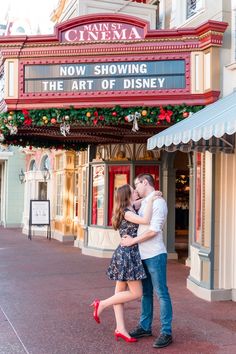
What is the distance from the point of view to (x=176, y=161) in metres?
12.9

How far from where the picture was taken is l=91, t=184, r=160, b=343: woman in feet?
17.3

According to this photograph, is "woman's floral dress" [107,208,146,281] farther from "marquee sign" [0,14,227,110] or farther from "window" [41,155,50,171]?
"window" [41,155,50,171]

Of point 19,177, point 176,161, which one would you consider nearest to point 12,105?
point 176,161

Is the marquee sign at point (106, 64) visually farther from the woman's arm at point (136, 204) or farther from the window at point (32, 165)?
the window at point (32, 165)

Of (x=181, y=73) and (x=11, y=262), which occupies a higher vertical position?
(x=181, y=73)

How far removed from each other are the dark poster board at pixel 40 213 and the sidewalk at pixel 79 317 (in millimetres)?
6962

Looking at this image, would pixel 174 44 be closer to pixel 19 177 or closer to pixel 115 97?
pixel 115 97

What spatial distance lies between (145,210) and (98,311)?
123 centimetres

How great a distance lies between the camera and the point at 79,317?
6.46 metres

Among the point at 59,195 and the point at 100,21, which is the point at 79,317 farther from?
the point at 59,195

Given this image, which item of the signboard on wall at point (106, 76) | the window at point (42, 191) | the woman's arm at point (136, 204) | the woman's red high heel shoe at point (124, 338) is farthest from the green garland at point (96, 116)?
the window at point (42, 191)

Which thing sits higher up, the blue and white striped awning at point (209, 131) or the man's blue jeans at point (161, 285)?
the blue and white striped awning at point (209, 131)

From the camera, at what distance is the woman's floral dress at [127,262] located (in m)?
5.27

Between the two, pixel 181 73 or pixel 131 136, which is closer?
pixel 181 73
